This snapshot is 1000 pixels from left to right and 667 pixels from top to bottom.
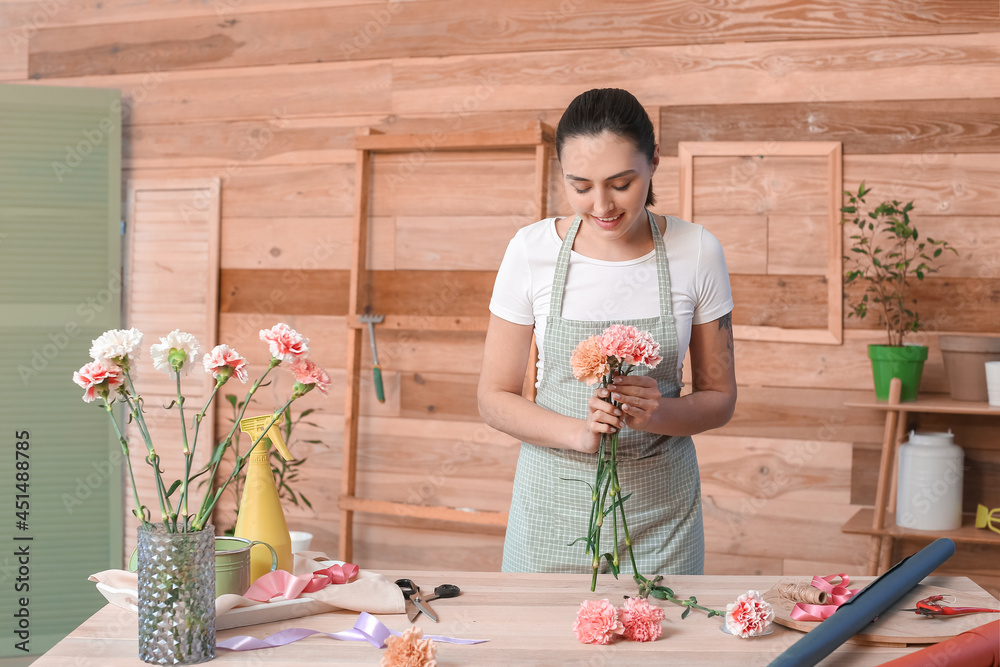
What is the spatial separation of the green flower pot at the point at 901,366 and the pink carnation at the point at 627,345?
5.28 ft

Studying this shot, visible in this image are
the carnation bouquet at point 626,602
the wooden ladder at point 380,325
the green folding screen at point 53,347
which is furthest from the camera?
the green folding screen at point 53,347

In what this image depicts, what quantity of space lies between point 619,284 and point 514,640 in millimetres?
780

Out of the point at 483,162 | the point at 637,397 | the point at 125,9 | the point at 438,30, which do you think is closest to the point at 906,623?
the point at 637,397

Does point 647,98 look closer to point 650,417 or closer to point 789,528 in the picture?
point 789,528

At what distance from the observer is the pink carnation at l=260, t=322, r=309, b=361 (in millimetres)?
1144

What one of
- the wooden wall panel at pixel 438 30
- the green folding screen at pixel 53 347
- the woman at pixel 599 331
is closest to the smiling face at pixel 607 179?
the woman at pixel 599 331

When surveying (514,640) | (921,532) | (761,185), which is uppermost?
(761,185)

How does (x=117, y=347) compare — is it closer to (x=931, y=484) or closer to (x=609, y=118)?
(x=609, y=118)

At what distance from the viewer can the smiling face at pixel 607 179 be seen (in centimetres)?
156

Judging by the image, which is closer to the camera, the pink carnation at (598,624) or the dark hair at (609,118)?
the pink carnation at (598,624)

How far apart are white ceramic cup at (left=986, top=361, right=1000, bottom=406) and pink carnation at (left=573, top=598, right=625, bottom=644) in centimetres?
178

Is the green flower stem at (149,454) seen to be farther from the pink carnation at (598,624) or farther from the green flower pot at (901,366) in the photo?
the green flower pot at (901,366)

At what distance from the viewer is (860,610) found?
3.78ft

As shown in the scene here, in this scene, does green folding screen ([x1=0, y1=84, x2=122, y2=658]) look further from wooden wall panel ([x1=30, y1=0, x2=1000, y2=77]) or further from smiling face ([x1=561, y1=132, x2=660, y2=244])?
smiling face ([x1=561, y1=132, x2=660, y2=244])
